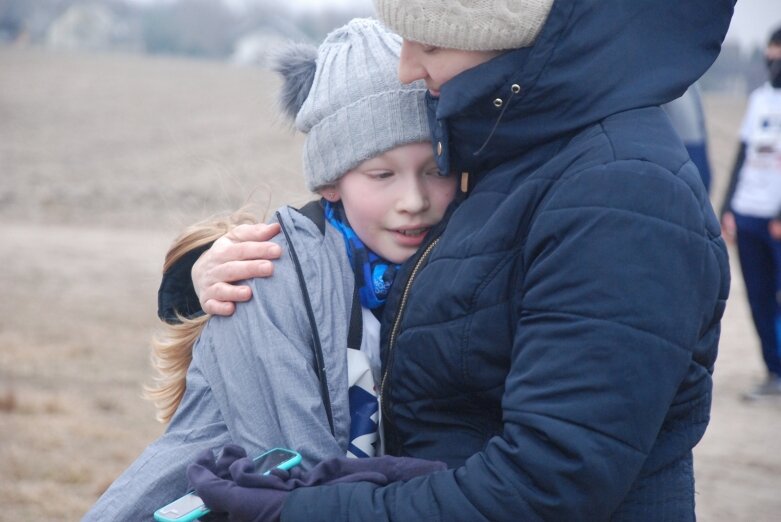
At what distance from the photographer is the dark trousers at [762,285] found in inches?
243

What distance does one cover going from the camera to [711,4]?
1532 millimetres

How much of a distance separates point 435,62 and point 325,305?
487 mm

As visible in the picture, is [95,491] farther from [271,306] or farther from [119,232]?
[119,232]

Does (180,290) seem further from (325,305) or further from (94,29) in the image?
(94,29)

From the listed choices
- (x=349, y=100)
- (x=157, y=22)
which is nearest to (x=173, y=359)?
(x=349, y=100)

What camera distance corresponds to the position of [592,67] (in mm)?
1497

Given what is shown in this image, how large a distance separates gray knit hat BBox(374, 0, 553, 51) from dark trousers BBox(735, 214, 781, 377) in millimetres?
4985

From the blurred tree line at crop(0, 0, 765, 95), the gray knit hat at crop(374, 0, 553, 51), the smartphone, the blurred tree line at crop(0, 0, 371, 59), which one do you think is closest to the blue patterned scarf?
the smartphone

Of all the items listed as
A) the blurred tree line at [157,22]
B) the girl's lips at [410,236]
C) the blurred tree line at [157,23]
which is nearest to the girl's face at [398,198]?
the girl's lips at [410,236]

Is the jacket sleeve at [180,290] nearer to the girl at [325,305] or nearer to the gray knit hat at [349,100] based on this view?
the girl at [325,305]

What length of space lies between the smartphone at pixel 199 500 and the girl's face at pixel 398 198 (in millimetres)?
460

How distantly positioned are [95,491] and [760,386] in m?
3.99

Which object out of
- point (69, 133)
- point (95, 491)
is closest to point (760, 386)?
point (95, 491)

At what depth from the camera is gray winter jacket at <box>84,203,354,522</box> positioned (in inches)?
68.9
